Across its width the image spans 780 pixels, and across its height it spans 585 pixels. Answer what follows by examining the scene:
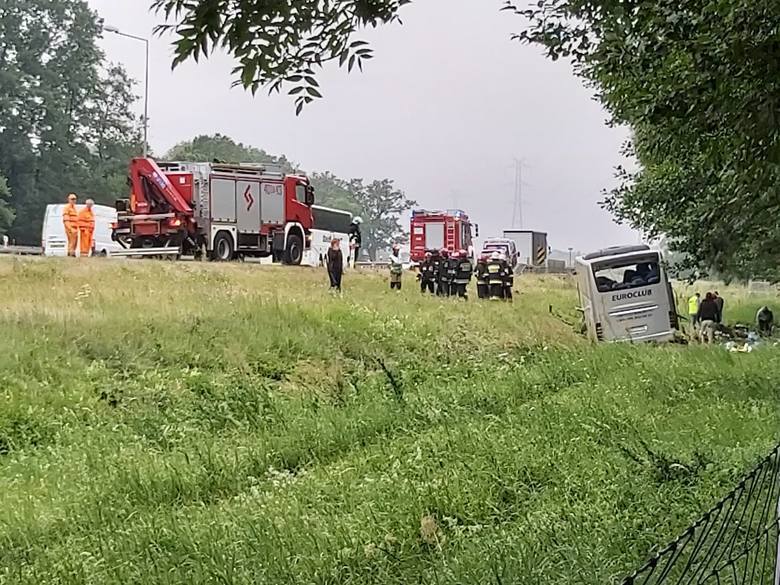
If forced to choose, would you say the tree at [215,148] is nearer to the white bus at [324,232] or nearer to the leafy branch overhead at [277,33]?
the white bus at [324,232]

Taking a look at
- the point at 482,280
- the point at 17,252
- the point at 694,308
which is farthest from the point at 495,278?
the point at 17,252

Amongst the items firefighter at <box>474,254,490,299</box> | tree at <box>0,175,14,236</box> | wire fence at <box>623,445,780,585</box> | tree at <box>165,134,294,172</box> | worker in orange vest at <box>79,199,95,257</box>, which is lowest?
wire fence at <box>623,445,780,585</box>

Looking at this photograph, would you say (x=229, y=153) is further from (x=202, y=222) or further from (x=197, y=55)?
(x=197, y=55)

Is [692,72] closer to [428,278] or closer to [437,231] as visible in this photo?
[428,278]

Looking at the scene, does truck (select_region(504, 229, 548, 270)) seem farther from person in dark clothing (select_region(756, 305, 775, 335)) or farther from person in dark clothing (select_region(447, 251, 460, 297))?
person in dark clothing (select_region(447, 251, 460, 297))

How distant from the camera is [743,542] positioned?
3.59 meters

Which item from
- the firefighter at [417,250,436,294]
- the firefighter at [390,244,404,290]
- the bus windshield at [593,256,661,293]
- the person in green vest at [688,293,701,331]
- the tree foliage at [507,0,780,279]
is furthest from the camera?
the firefighter at [417,250,436,294]

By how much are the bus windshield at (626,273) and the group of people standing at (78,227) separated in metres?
13.7

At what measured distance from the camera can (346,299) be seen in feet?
55.6

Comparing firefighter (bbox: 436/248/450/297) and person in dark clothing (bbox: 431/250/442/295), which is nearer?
firefighter (bbox: 436/248/450/297)

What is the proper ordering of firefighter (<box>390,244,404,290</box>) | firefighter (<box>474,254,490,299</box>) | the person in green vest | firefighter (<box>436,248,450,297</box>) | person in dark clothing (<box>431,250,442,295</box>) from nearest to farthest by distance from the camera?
firefighter (<box>390,244,404,290</box>) < the person in green vest < firefighter (<box>474,254,490,299</box>) < firefighter (<box>436,248,450,297</box>) < person in dark clothing (<box>431,250,442,295</box>)

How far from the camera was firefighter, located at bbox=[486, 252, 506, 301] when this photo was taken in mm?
23438

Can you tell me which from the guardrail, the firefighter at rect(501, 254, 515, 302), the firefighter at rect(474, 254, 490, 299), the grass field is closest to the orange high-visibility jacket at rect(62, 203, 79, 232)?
the guardrail

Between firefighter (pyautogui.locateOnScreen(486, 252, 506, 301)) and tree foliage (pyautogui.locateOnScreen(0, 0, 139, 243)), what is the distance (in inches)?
906
